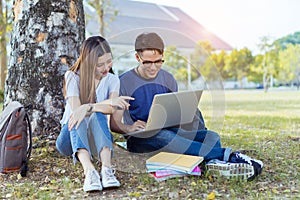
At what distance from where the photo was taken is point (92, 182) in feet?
7.44

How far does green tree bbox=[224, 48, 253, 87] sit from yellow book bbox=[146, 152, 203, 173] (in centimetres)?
2417

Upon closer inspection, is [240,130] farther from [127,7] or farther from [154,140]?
[127,7]

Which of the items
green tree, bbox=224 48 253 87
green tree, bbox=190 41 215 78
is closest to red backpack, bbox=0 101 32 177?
green tree, bbox=190 41 215 78

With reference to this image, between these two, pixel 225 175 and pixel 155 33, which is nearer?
pixel 225 175

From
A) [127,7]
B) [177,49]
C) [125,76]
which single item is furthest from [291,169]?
[127,7]

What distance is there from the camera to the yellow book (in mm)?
2469

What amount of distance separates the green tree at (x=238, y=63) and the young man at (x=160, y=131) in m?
24.0

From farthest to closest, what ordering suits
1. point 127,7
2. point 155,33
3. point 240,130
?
point 127,7 → point 240,130 → point 155,33

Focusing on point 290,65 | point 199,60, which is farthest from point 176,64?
point 290,65

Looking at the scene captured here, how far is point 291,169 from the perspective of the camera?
2.80m

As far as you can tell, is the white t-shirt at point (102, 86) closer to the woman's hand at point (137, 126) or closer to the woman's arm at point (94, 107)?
the woman's arm at point (94, 107)

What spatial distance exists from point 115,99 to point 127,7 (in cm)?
1700

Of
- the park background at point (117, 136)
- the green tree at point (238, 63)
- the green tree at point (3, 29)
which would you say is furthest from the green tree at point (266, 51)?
the park background at point (117, 136)

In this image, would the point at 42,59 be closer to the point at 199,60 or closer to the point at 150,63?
the point at 150,63
